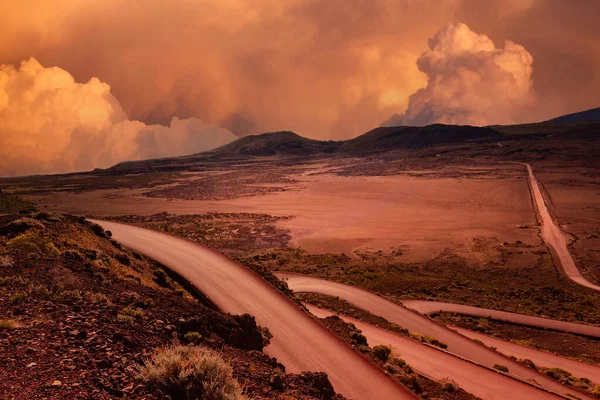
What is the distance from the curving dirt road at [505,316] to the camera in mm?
27938

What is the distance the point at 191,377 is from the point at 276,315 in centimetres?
1151

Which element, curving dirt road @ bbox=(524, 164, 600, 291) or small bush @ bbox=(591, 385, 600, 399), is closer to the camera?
small bush @ bbox=(591, 385, 600, 399)

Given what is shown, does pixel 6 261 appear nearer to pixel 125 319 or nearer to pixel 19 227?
pixel 19 227

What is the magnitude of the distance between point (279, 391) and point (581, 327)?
101 feet

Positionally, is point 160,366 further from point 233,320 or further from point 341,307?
point 341,307

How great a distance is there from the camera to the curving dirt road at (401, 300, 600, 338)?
27938 millimetres

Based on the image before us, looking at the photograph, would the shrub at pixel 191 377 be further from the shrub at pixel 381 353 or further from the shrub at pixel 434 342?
the shrub at pixel 434 342

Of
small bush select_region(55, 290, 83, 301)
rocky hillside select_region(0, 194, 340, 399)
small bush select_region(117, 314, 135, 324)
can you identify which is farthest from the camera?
small bush select_region(55, 290, 83, 301)

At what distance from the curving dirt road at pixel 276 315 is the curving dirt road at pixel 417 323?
9501 mm

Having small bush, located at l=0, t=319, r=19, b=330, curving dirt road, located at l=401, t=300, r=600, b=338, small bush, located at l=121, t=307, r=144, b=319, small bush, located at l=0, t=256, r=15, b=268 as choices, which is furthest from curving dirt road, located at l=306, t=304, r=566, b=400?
small bush, located at l=0, t=256, r=15, b=268

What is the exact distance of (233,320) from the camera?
13297mm

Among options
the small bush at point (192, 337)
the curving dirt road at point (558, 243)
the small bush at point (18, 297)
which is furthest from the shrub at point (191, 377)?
the curving dirt road at point (558, 243)

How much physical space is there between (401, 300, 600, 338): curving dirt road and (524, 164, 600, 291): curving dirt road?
490 inches

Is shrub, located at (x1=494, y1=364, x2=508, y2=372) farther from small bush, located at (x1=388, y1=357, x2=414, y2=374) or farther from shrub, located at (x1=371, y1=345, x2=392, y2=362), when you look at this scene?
shrub, located at (x1=371, y1=345, x2=392, y2=362)
